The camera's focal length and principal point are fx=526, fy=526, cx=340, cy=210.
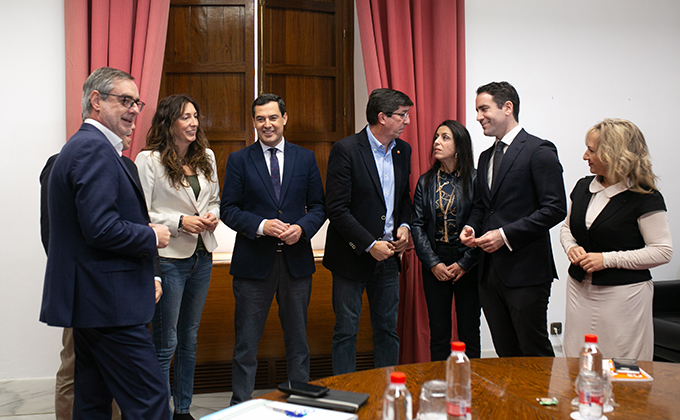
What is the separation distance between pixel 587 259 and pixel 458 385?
1.34m

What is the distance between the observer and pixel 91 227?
1.69 m

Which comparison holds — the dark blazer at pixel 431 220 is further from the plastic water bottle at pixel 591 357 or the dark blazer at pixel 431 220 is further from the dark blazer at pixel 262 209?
the plastic water bottle at pixel 591 357

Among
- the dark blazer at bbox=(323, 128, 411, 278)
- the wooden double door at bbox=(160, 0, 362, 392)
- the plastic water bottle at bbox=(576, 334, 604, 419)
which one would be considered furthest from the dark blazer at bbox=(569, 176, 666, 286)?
the wooden double door at bbox=(160, 0, 362, 392)

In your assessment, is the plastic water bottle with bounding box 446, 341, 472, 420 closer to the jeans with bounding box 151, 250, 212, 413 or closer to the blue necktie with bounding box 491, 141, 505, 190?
the blue necktie with bounding box 491, 141, 505, 190

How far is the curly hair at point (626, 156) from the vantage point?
7.66ft

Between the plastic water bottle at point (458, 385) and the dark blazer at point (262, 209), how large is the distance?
4.67 feet

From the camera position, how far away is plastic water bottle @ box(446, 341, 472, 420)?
47.3 inches

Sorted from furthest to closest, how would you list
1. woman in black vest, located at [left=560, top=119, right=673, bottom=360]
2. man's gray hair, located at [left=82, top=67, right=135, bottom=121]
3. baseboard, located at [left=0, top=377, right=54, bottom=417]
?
baseboard, located at [left=0, top=377, right=54, bottom=417] < woman in black vest, located at [left=560, top=119, right=673, bottom=360] < man's gray hair, located at [left=82, top=67, right=135, bottom=121]

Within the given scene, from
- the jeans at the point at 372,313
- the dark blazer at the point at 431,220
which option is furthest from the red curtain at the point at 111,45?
the dark blazer at the point at 431,220

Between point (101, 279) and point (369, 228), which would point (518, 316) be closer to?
point (369, 228)

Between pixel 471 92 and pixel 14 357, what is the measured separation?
347 centimetres

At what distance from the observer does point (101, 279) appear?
1.75 meters

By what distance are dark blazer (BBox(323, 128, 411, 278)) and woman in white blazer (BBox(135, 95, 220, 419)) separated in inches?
24.7

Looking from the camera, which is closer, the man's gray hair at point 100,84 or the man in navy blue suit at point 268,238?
the man's gray hair at point 100,84
